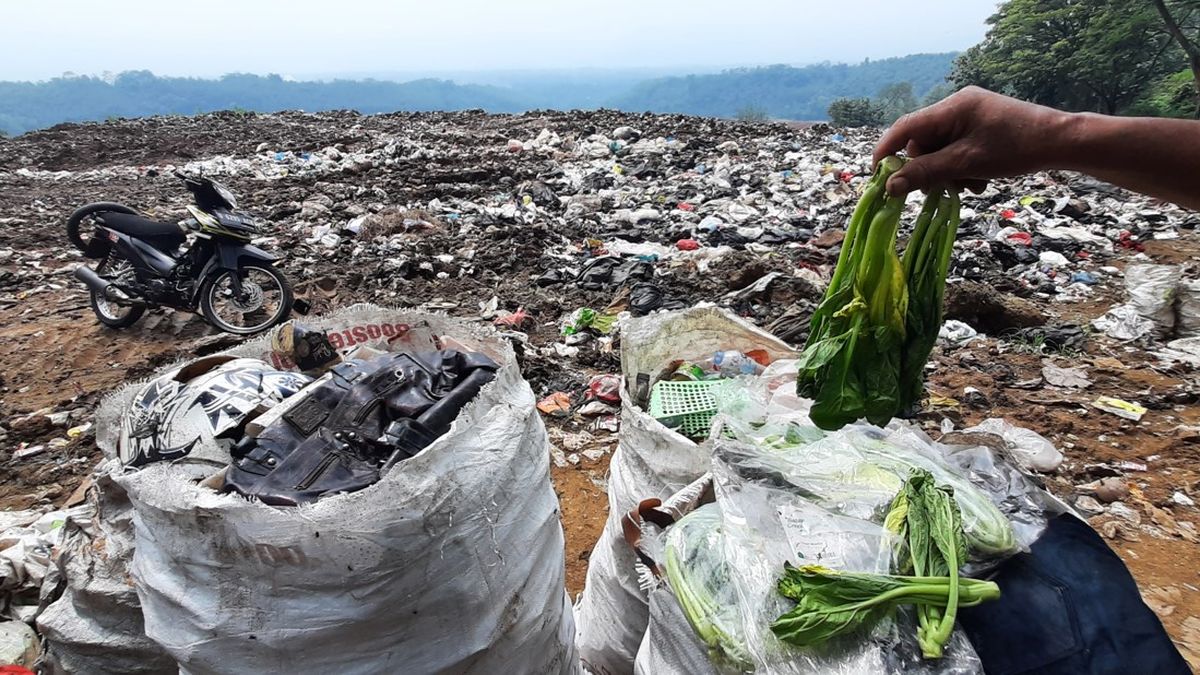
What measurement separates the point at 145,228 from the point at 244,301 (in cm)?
83

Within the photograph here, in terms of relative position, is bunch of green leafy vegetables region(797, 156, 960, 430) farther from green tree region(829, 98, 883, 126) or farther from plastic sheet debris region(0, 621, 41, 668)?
green tree region(829, 98, 883, 126)

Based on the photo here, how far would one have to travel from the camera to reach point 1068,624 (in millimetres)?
1001

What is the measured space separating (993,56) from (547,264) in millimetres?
25384

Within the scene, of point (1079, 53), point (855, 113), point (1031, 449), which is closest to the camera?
point (1031, 449)

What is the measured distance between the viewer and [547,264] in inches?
220

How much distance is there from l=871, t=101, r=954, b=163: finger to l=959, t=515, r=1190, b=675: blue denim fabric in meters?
0.75

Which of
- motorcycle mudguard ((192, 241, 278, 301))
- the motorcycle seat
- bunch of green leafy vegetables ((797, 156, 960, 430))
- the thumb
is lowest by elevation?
motorcycle mudguard ((192, 241, 278, 301))

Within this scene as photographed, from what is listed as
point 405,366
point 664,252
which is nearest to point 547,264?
point 664,252

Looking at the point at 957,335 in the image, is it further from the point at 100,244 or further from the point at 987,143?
the point at 100,244

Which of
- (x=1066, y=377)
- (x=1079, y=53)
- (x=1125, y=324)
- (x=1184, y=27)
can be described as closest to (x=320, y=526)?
(x=1066, y=377)

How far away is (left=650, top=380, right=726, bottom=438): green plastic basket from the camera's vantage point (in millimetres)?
1788

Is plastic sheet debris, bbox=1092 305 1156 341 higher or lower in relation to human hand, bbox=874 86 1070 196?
lower

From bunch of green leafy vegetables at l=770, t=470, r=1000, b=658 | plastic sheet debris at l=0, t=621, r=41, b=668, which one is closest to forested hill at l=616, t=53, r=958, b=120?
bunch of green leafy vegetables at l=770, t=470, r=1000, b=658

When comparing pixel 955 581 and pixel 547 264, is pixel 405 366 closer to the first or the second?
pixel 955 581
